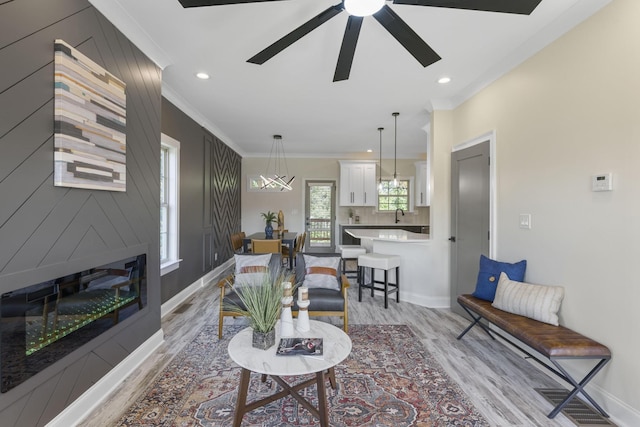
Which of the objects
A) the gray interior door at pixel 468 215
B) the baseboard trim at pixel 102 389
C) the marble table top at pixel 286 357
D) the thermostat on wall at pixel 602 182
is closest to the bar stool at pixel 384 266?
the gray interior door at pixel 468 215

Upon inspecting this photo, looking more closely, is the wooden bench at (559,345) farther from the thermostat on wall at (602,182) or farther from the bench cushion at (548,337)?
the thermostat on wall at (602,182)

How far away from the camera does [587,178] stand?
6.95ft

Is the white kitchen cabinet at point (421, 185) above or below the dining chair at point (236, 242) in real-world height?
above

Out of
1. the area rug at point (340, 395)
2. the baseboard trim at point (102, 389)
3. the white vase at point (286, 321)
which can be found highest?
the white vase at point (286, 321)

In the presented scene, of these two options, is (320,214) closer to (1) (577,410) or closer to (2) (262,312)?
(2) (262,312)

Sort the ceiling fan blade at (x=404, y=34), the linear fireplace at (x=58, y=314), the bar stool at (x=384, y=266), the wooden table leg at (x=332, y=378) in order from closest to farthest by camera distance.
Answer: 1. the linear fireplace at (x=58, y=314)
2. the ceiling fan blade at (x=404, y=34)
3. the wooden table leg at (x=332, y=378)
4. the bar stool at (x=384, y=266)

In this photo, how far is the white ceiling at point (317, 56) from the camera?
2.19 m

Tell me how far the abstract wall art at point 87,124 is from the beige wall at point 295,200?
18.7 ft

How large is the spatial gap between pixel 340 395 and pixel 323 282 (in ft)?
4.21

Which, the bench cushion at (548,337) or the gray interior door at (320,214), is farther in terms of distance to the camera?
the gray interior door at (320,214)

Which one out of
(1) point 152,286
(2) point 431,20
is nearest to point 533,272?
(2) point 431,20

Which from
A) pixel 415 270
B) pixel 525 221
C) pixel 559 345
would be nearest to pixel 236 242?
pixel 415 270

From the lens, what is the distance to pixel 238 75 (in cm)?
322

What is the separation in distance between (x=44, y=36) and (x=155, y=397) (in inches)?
94.3
